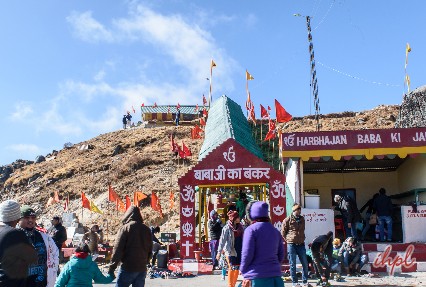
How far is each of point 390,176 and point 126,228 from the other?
1383 cm

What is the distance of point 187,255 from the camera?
46.2 feet

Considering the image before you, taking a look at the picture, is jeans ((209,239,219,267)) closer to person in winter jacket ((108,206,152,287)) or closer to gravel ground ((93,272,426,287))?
gravel ground ((93,272,426,287))

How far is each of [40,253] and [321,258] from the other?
7.23 m

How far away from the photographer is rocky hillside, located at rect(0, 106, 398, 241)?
36669 mm

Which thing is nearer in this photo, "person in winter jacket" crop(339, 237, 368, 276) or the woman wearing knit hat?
the woman wearing knit hat

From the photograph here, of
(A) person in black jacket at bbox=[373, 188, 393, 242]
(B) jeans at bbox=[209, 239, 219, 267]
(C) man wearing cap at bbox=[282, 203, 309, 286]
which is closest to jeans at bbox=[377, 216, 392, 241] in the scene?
(A) person in black jacket at bbox=[373, 188, 393, 242]

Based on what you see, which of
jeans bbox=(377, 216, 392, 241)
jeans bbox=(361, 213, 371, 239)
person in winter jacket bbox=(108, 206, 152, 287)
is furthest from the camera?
jeans bbox=(361, 213, 371, 239)

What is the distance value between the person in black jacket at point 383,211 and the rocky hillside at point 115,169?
16.8 metres

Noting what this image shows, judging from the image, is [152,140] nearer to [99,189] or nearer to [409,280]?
[99,189]

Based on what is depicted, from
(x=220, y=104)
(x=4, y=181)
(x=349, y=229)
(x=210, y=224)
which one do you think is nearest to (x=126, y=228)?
(x=210, y=224)

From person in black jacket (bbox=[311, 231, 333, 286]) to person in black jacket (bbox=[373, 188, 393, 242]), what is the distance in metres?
4.40

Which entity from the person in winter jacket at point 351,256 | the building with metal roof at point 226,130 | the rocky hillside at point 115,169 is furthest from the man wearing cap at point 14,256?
the rocky hillside at point 115,169

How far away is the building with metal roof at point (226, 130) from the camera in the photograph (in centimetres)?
2075

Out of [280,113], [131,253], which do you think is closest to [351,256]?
[131,253]
